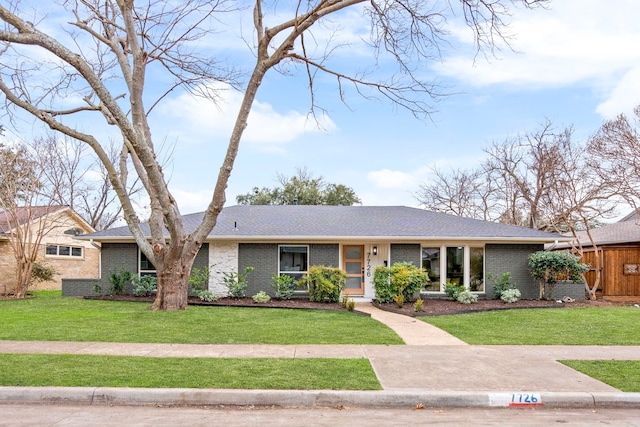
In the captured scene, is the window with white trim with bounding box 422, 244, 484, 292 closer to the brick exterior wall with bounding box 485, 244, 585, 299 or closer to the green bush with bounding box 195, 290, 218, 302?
the brick exterior wall with bounding box 485, 244, 585, 299

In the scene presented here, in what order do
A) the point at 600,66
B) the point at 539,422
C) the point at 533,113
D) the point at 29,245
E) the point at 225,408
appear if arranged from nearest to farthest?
the point at 539,422
the point at 225,408
the point at 600,66
the point at 29,245
the point at 533,113

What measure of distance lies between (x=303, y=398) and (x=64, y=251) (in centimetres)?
2421

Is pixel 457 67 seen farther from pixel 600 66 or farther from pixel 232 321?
pixel 232 321

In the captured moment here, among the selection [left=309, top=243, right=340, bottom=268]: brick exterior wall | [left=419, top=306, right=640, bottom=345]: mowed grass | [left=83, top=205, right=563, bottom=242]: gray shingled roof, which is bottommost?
[left=419, top=306, right=640, bottom=345]: mowed grass

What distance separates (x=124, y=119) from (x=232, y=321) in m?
5.38

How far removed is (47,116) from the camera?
12.1 metres

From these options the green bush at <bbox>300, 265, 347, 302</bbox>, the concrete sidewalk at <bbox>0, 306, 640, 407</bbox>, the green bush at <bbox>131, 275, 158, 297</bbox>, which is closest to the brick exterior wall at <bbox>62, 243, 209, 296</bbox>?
the green bush at <bbox>131, 275, 158, 297</bbox>

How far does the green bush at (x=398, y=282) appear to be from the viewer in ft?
48.5

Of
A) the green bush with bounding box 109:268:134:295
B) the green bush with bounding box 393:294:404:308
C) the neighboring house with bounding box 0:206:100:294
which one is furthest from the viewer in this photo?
the neighboring house with bounding box 0:206:100:294

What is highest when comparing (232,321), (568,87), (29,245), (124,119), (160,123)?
(568,87)

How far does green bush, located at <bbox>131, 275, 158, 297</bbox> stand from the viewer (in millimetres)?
17141

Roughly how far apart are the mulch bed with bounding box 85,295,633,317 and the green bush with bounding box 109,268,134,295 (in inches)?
22.9

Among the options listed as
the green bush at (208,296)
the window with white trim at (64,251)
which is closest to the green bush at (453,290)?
the green bush at (208,296)

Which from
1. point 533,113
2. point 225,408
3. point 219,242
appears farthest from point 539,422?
point 533,113
